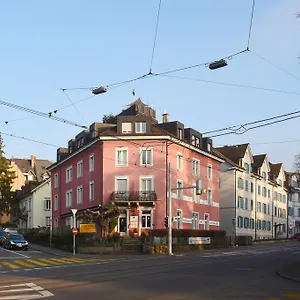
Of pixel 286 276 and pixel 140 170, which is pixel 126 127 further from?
pixel 286 276

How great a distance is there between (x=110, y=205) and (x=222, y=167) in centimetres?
2640

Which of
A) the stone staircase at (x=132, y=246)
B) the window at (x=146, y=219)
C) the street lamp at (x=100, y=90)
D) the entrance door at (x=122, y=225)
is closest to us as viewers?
the street lamp at (x=100, y=90)

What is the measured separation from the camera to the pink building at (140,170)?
168 ft

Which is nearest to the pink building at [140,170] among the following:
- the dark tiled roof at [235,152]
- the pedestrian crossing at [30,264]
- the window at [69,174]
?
the window at [69,174]

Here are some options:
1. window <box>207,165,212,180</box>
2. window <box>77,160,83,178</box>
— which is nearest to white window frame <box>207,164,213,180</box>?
window <box>207,165,212,180</box>

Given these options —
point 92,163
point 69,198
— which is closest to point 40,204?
point 69,198

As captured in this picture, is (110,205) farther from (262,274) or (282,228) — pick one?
(282,228)

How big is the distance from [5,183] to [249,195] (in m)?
38.4

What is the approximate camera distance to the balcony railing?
166 feet

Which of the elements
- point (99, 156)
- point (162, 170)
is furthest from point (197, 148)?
point (99, 156)

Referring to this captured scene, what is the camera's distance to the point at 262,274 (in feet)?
74.5

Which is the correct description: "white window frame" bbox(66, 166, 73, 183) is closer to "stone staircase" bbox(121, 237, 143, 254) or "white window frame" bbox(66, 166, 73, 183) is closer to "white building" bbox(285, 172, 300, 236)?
"stone staircase" bbox(121, 237, 143, 254)

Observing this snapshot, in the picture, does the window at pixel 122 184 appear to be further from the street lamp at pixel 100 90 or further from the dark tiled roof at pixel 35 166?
the dark tiled roof at pixel 35 166

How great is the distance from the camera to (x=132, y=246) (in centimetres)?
4744
